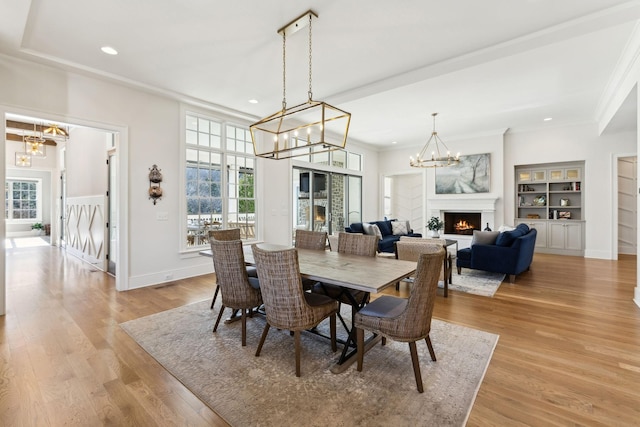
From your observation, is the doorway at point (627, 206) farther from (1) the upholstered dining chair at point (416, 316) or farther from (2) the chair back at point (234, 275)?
(2) the chair back at point (234, 275)

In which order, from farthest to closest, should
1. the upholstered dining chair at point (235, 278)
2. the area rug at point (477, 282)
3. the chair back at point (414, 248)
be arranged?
the area rug at point (477, 282) < the chair back at point (414, 248) < the upholstered dining chair at point (235, 278)

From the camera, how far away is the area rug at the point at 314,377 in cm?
178

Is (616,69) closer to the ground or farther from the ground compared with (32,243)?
farther from the ground

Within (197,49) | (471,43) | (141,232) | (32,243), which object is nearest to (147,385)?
(141,232)

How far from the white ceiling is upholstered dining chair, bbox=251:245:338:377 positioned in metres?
2.24

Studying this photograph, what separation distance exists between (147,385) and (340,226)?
260 inches

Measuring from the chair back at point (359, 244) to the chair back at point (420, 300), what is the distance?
1.15 metres

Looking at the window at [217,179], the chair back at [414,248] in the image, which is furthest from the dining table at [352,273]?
the window at [217,179]

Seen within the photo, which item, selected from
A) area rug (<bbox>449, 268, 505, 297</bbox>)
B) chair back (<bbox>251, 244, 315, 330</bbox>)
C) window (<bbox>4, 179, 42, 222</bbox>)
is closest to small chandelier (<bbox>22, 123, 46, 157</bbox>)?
window (<bbox>4, 179, 42, 222</bbox>)

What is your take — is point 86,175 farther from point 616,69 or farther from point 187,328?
point 616,69

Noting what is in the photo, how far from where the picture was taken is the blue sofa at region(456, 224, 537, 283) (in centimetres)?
459

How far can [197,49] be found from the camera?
11.0ft

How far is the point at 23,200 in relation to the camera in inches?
411

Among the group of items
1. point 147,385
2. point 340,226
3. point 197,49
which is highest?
point 197,49
